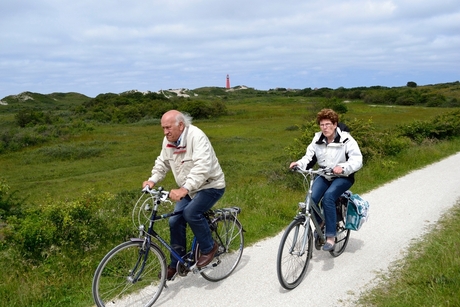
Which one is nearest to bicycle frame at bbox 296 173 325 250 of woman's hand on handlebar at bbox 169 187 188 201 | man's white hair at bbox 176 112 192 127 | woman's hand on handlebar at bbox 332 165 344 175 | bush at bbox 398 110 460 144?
woman's hand on handlebar at bbox 332 165 344 175

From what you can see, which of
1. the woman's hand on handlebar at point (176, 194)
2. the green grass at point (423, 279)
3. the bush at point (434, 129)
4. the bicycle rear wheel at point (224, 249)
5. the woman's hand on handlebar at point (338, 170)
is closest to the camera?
the woman's hand on handlebar at point (176, 194)

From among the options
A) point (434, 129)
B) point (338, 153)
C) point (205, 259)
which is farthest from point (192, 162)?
point (434, 129)

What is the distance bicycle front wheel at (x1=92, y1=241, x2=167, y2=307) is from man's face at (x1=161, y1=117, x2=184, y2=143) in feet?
3.72

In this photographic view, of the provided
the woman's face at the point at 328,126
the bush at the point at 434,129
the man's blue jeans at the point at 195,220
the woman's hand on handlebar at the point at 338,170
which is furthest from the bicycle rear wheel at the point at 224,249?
the bush at the point at 434,129

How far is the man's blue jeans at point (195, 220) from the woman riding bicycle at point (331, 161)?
124 cm

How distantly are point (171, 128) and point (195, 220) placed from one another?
101cm

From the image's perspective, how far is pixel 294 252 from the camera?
4754 mm

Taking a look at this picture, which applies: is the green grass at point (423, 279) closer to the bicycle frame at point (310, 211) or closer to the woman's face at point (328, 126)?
the bicycle frame at point (310, 211)

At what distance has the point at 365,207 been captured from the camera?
18.1 ft

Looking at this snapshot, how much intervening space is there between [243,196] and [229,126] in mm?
43351

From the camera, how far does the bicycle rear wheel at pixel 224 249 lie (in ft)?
16.3

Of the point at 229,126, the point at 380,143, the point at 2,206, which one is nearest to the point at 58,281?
the point at 2,206

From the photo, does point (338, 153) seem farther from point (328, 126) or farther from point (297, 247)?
point (297, 247)

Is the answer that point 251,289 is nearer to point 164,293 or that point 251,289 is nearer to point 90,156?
point 164,293
